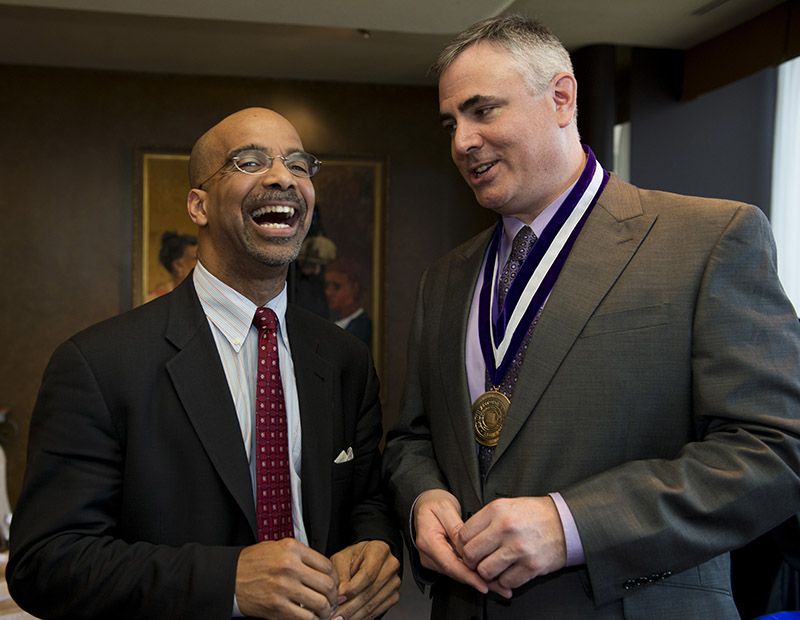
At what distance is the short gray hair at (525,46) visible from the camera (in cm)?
177

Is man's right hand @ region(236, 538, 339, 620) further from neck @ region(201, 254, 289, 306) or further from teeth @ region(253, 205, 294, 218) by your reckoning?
teeth @ region(253, 205, 294, 218)

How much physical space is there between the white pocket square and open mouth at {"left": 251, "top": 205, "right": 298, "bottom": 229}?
62 centimetres

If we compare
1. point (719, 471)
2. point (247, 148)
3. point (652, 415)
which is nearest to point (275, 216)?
point (247, 148)

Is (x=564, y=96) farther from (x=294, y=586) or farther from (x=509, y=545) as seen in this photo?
(x=294, y=586)

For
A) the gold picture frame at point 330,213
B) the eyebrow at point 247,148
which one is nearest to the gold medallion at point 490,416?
the eyebrow at point 247,148

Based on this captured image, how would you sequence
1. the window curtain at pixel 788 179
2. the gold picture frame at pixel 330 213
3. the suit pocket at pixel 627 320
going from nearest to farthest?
the suit pocket at pixel 627 320 → the window curtain at pixel 788 179 → the gold picture frame at pixel 330 213

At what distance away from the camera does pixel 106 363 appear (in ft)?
5.93

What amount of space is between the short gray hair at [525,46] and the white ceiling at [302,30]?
240 centimetres

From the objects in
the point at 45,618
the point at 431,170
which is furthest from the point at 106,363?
the point at 431,170

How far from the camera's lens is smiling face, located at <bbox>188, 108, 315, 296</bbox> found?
6.64ft

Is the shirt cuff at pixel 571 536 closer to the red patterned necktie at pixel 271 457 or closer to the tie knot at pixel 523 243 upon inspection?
the tie knot at pixel 523 243

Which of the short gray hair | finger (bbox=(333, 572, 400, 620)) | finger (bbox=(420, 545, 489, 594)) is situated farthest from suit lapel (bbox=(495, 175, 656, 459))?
finger (bbox=(333, 572, 400, 620))

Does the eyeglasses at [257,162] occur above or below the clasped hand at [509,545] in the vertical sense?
above

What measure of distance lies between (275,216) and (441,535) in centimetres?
98
